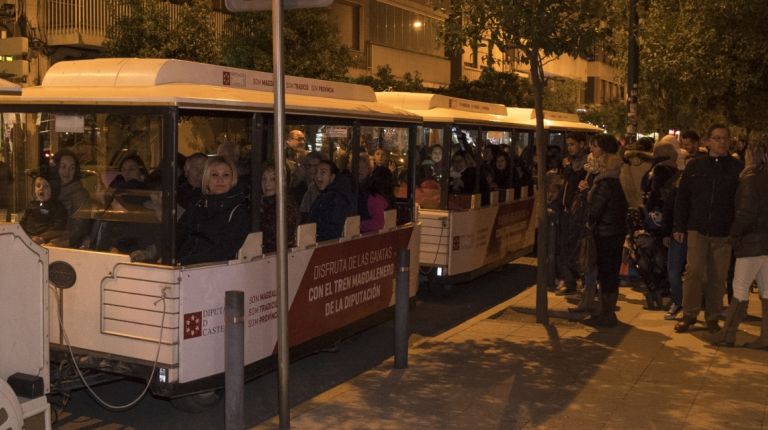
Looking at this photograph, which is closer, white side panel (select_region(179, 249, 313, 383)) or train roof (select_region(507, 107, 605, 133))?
white side panel (select_region(179, 249, 313, 383))

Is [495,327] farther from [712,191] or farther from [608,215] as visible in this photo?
[712,191]

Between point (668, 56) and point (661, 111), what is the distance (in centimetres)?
364

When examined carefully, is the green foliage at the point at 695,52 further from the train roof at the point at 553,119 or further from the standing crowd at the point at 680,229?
the standing crowd at the point at 680,229

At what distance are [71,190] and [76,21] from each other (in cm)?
1470

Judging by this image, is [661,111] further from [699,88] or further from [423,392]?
[423,392]

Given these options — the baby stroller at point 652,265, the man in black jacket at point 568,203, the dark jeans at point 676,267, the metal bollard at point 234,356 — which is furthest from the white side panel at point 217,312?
the baby stroller at point 652,265

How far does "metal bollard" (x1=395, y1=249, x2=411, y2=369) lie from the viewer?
7179 millimetres

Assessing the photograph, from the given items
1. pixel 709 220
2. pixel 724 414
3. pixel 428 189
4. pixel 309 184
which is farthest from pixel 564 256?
pixel 724 414

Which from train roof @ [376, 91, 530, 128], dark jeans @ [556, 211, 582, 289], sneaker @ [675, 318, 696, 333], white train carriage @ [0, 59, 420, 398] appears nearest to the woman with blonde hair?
sneaker @ [675, 318, 696, 333]

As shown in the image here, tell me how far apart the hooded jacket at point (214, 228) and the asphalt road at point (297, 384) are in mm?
1172

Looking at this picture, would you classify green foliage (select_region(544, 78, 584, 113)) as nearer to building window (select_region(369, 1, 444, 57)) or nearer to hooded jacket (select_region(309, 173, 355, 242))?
building window (select_region(369, 1, 444, 57))

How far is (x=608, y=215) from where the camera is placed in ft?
28.9

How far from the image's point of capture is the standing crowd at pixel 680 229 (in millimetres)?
7922

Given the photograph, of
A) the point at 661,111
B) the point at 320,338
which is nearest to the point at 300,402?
the point at 320,338
